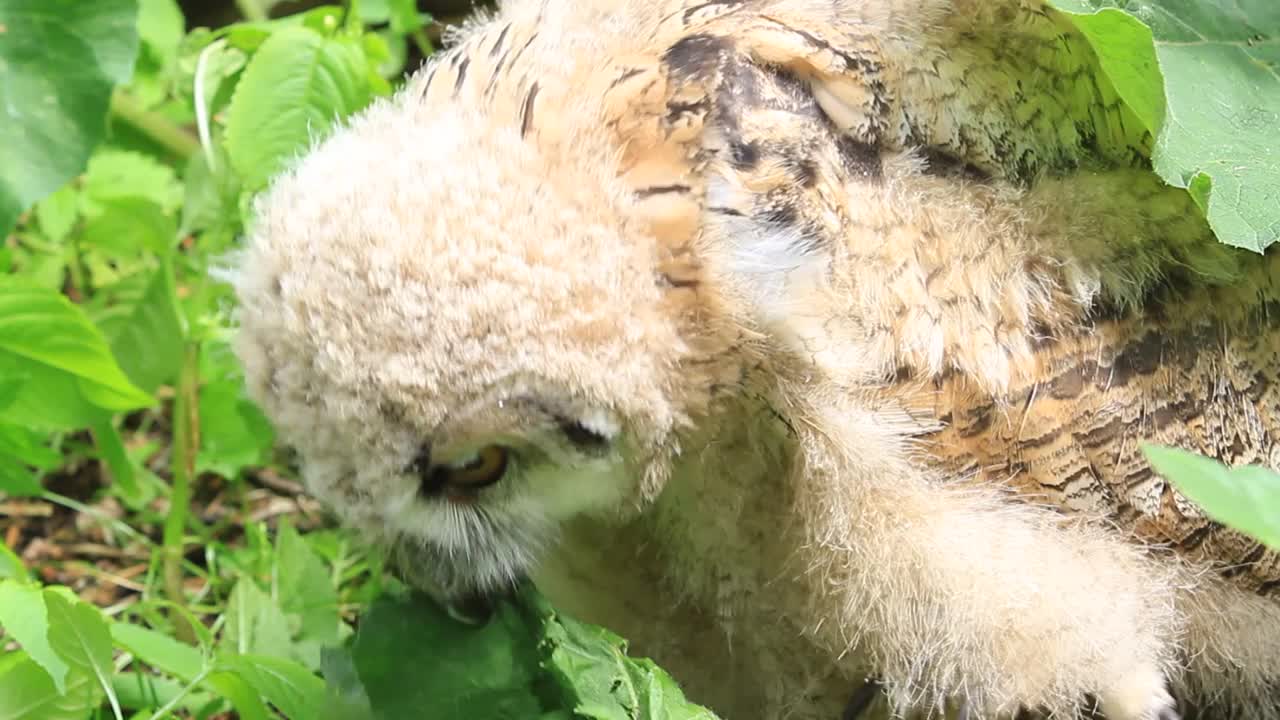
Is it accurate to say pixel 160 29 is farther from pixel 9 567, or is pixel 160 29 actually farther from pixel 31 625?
pixel 31 625

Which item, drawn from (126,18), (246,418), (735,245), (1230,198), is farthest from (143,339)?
(1230,198)

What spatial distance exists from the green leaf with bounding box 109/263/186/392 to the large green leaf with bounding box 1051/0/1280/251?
1.34m

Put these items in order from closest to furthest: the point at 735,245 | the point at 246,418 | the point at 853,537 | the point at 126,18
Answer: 1. the point at 735,245
2. the point at 853,537
3. the point at 126,18
4. the point at 246,418

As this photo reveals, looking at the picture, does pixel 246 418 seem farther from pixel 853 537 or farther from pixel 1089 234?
pixel 1089 234

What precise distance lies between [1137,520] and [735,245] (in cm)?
52

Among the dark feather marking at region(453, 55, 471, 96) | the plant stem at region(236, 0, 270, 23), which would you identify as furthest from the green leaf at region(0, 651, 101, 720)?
the plant stem at region(236, 0, 270, 23)

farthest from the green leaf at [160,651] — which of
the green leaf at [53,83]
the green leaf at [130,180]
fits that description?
the green leaf at [130,180]

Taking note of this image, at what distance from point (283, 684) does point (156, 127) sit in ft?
4.33

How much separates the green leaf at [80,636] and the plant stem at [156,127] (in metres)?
1.23

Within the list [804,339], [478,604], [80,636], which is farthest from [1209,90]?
[80,636]

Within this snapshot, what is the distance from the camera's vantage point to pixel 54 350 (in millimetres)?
1655

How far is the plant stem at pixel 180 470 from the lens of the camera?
1.95m

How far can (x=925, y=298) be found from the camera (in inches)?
47.6

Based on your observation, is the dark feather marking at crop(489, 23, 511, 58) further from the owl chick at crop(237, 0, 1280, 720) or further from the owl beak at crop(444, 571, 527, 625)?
the owl beak at crop(444, 571, 527, 625)
